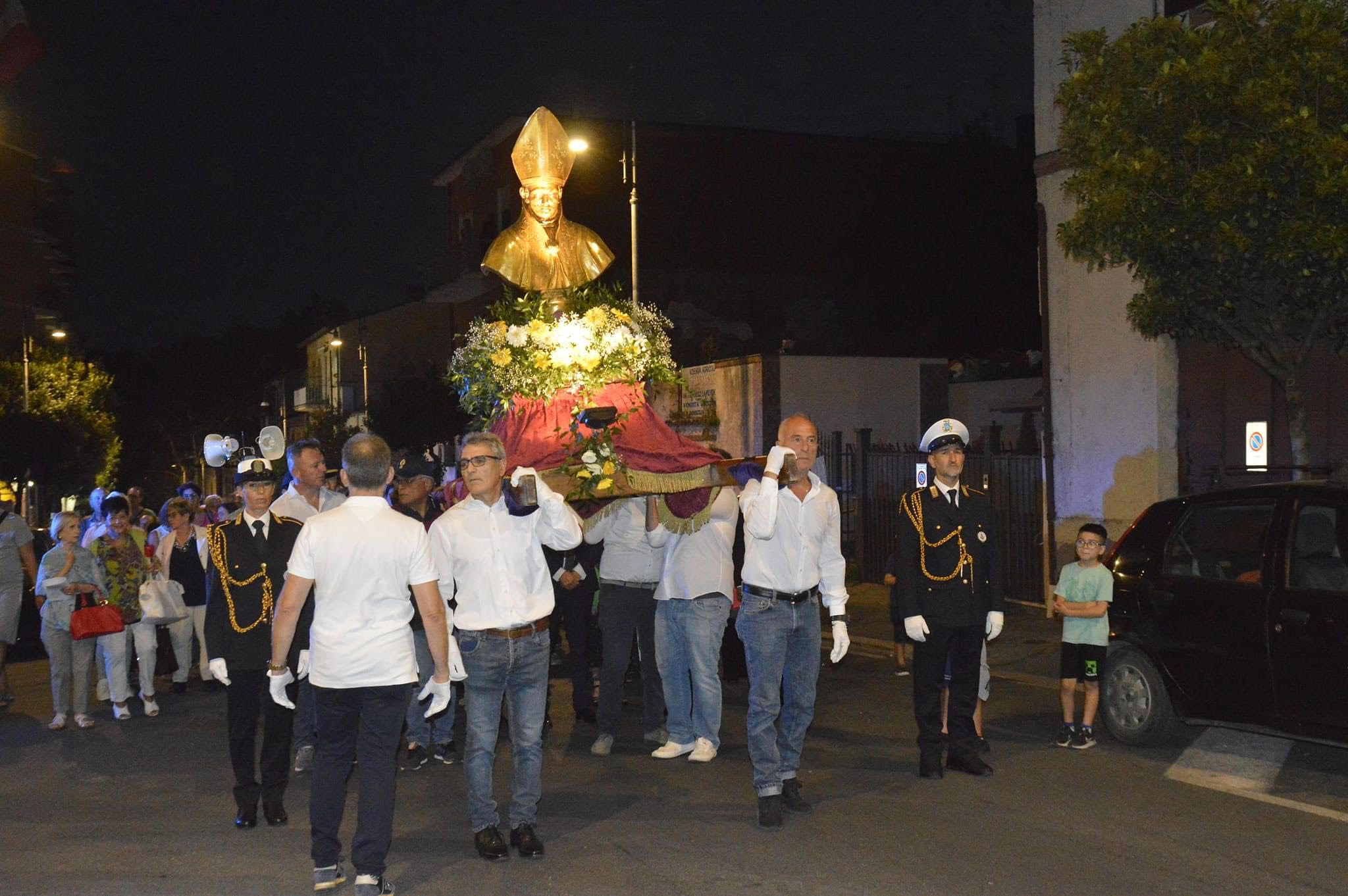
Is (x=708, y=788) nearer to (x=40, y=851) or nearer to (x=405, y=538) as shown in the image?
(x=405, y=538)

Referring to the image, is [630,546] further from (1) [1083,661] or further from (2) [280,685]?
(2) [280,685]

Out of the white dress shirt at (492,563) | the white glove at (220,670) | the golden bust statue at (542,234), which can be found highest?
the golden bust statue at (542,234)

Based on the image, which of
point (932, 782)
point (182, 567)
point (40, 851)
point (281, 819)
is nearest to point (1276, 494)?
point (932, 782)

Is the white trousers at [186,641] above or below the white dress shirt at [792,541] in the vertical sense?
below

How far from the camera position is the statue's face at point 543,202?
9.08 metres

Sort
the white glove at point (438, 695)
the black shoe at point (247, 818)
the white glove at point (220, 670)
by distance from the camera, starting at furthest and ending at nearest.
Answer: the black shoe at point (247, 818), the white glove at point (220, 670), the white glove at point (438, 695)

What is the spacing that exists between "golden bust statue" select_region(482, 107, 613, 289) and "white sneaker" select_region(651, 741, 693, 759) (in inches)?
127

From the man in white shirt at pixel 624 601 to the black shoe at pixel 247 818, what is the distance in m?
2.50

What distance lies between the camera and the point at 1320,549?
23.9 ft

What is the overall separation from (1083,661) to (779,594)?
9.06 ft

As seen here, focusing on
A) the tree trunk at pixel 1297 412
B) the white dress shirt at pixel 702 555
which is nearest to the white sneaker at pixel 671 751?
A: the white dress shirt at pixel 702 555

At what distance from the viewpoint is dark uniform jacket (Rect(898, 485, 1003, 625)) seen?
7406 mm

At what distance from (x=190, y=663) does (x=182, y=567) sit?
3.01ft

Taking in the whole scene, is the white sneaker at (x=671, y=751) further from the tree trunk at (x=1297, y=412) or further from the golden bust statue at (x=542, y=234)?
the tree trunk at (x=1297, y=412)
